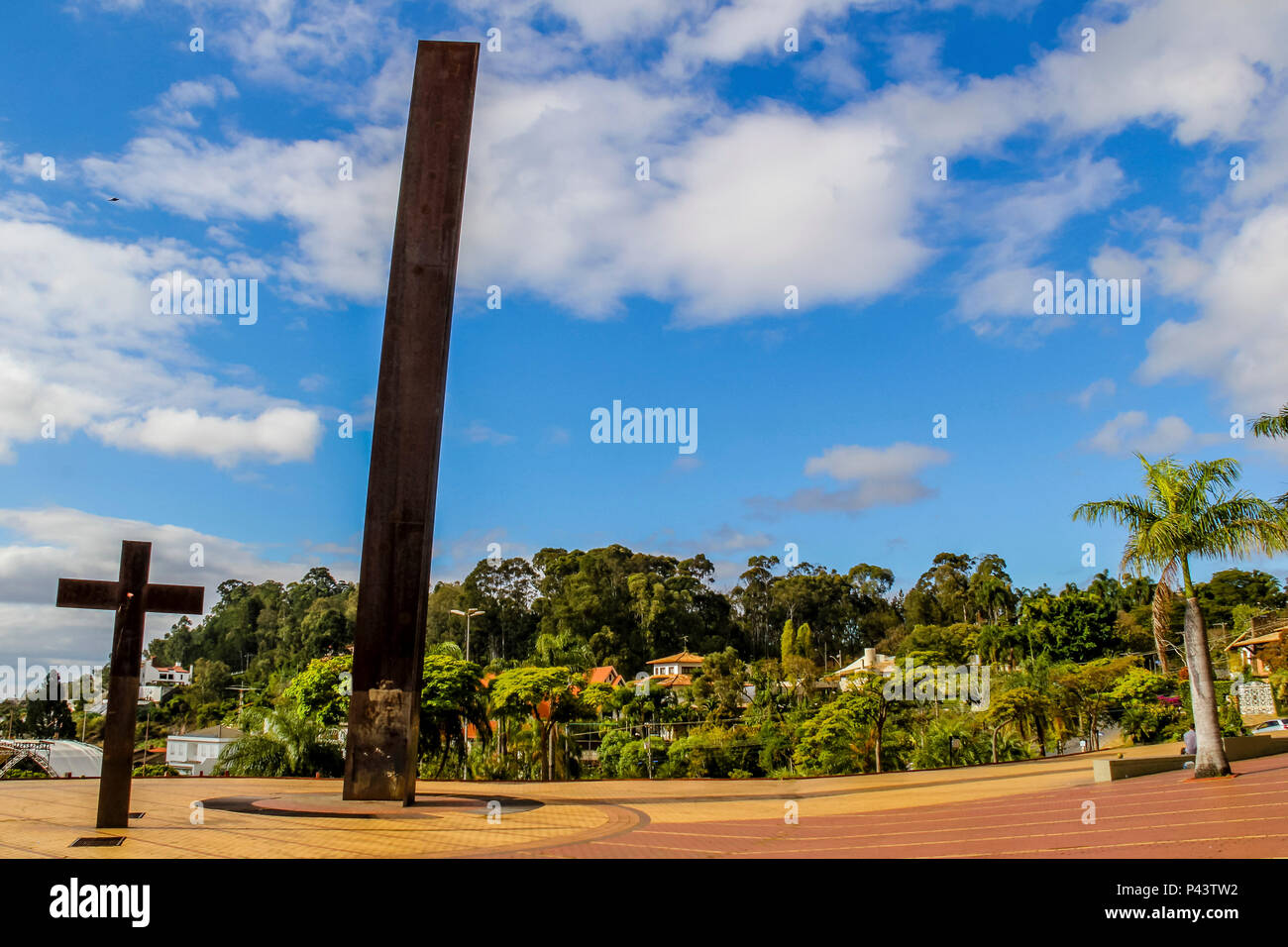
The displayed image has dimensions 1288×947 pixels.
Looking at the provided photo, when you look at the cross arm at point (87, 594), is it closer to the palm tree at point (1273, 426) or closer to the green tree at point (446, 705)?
the green tree at point (446, 705)

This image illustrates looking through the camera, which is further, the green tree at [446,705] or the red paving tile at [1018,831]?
the green tree at [446,705]

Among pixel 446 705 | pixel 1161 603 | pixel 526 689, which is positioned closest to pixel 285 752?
pixel 446 705

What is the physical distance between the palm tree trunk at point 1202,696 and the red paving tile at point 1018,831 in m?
0.88

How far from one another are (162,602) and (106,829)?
2138 millimetres

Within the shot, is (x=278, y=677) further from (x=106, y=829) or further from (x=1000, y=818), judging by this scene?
(x=1000, y=818)

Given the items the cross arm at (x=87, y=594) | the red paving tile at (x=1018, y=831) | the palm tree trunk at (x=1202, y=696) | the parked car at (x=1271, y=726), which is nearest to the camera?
the red paving tile at (x=1018, y=831)

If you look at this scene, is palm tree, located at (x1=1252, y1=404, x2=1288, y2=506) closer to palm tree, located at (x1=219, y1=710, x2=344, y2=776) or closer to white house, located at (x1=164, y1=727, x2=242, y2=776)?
palm tree, located at (x1=219, y1=710, x2=344, y2=776)

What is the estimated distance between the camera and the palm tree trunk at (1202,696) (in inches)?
527

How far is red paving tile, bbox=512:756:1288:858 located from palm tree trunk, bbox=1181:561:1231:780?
2.89 ft

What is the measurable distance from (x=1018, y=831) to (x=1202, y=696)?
21.6ft

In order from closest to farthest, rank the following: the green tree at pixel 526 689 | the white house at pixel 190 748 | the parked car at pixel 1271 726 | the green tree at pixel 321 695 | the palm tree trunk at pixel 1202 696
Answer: the palm tree trunk at pixel 1202 696, the green tree at pixel 321 695, the parked car at pixel 1271 726, the green tree at pixel 526 689, the white house at pixel 190 748

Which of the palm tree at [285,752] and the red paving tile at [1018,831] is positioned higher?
the red paving tile at [1018,831]

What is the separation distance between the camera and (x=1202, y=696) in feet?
44.0

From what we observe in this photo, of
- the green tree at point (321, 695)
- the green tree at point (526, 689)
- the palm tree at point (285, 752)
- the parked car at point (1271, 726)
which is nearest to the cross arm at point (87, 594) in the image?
the green tree at point (321, 695)
